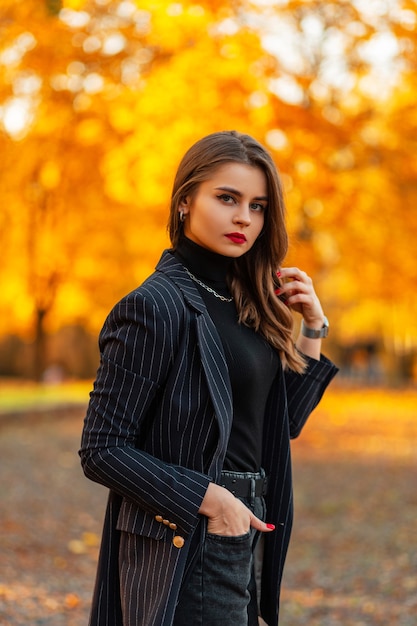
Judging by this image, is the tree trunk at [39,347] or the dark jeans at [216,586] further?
the tree trunk at [39,347]

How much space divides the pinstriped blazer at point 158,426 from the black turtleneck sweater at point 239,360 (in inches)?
3.2

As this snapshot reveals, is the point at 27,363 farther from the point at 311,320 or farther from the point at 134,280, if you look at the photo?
the point at 311,320

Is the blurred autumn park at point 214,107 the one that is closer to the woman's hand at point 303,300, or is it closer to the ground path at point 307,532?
the ground path at point 307,532

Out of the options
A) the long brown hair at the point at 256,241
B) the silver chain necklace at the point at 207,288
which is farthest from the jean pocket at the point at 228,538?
the silver chain necklace at the point at 207,288

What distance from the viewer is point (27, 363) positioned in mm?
27922

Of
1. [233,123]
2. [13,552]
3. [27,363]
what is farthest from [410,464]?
[27,363]

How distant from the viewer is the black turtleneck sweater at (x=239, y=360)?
219 centimetres

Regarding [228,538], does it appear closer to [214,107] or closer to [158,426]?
[158,426]

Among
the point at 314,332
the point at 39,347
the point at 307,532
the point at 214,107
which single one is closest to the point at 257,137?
the point at 214,107

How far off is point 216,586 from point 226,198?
3.08 ft

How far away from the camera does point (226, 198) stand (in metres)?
2.23

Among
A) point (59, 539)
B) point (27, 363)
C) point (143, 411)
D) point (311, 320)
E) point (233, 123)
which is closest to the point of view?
point (143, 411)

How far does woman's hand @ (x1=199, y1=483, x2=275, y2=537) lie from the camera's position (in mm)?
2051

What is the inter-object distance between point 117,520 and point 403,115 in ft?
24.7
